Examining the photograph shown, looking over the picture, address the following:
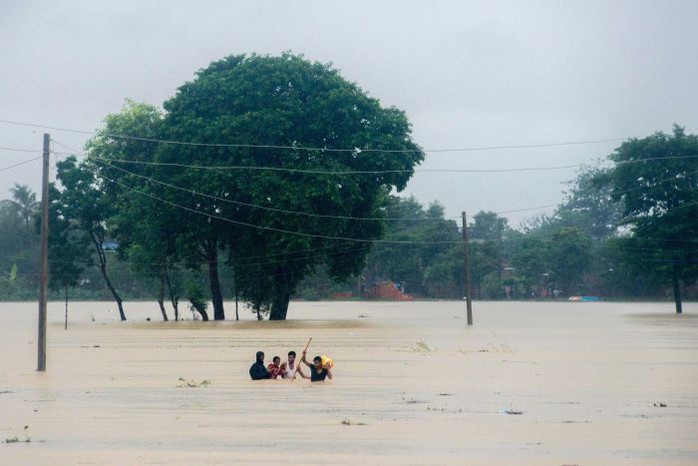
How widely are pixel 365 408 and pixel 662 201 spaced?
61.5 meters

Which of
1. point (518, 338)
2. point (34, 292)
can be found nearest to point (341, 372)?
point (518, 338)

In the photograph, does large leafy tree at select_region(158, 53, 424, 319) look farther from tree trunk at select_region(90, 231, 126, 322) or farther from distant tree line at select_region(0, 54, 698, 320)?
tree trunk at select_region(90, 231, 126, 322)

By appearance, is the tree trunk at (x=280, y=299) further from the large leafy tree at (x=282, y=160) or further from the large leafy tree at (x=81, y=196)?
the large leafy tree at (x=81, y=196)

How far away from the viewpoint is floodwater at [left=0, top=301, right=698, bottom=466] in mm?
12797

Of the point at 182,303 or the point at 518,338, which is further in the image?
the point at 182,303

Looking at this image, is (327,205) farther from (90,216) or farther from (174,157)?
(90,216)

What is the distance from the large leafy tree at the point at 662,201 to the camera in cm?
7250

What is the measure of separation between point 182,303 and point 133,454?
10364 cm

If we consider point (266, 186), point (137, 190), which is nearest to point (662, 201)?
point (266, 186)

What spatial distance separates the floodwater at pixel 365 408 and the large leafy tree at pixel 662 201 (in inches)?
1541

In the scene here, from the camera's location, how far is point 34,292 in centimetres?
13038

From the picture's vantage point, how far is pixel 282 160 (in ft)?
191

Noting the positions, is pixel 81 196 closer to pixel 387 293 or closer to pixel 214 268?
pixel 214 268

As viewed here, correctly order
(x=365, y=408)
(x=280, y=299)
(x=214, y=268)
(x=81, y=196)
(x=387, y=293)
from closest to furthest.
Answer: (x=365, y=408), (x=280, y=299), (x=214, y=268), (x=81, y=196), (x=387, y=293)
